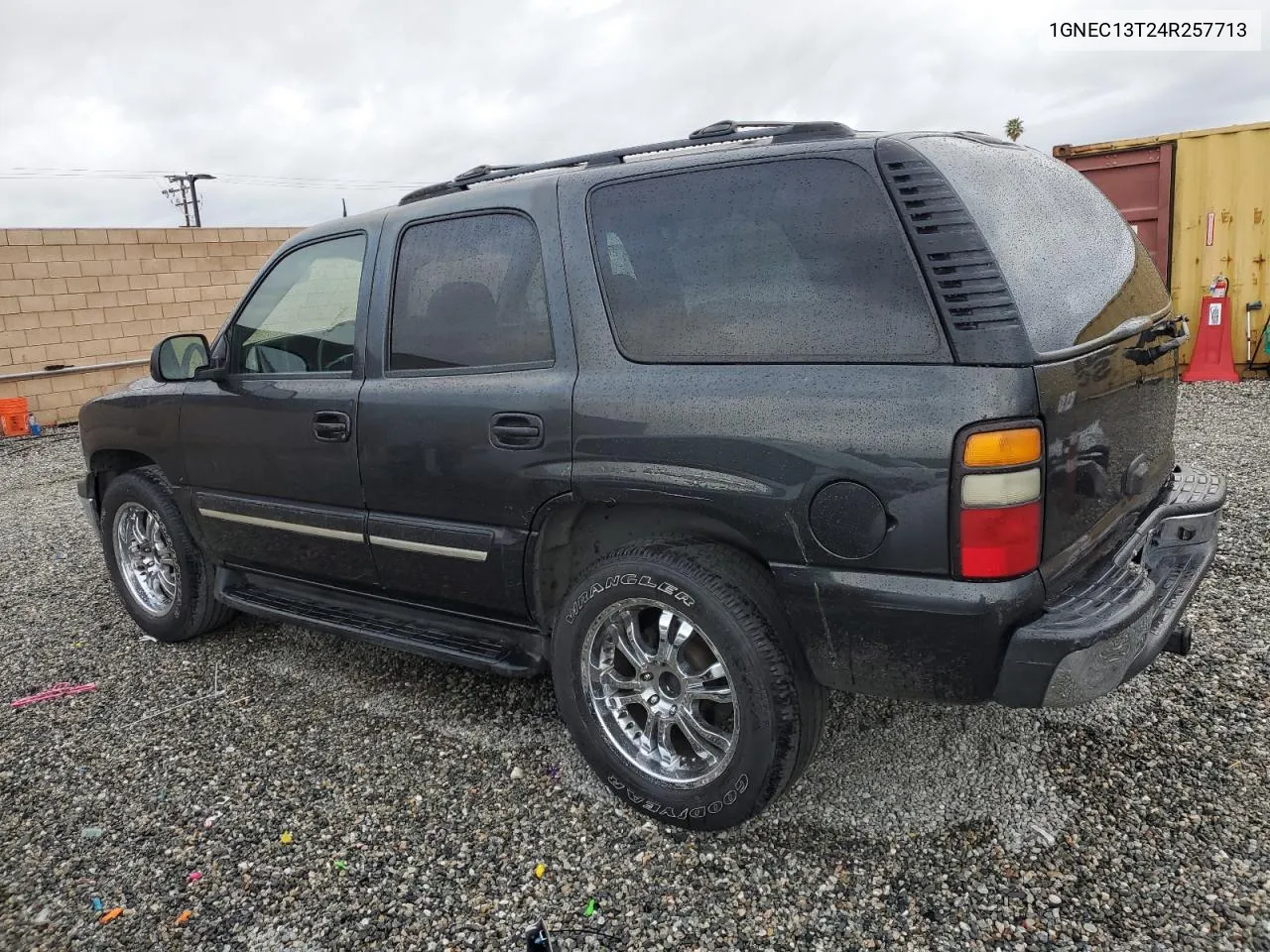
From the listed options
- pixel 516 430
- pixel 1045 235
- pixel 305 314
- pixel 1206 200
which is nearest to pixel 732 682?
pixel 516 430

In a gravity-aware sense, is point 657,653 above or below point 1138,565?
below

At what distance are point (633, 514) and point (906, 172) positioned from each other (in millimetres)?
1185

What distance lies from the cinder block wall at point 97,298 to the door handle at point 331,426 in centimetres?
1185

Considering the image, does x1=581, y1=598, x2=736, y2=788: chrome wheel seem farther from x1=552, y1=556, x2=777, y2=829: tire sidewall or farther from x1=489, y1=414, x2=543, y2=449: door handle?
x1=489, y1=414, x2=543, y2=449: door handle

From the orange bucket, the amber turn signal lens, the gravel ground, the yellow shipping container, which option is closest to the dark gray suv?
the amber turn signal lens

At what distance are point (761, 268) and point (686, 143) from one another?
2.01 feet

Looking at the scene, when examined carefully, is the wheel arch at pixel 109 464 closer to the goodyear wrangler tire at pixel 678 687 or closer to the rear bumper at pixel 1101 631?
the goodyear wrangler tire at pixel 678 687

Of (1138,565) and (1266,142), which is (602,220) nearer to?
(1138,565)

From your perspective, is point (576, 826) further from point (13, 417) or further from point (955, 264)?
point (13, 417)

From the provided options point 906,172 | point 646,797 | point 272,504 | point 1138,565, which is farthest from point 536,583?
point 1138,565

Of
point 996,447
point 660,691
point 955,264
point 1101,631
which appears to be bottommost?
point 660,691

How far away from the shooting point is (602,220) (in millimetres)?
2719

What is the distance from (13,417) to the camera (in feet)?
39.9

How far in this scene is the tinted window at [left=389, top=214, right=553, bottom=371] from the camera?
2.85 meters
